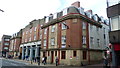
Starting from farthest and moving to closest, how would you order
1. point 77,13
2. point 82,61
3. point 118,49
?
point 77,13, point 82,61, point 118,49

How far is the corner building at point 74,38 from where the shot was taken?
2489 centimetres

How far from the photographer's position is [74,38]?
25281 millimetres

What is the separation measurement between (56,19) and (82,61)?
11.7 meters

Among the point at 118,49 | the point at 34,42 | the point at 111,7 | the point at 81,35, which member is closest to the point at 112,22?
the point at 111,7

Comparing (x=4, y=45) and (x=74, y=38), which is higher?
(x=74, y=38)

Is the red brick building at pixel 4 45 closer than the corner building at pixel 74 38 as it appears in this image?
No

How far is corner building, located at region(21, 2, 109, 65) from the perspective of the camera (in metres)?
24.9

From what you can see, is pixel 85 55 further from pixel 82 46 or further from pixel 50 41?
pixel 50 41

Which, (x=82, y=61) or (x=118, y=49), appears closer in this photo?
(x=118, y=49)

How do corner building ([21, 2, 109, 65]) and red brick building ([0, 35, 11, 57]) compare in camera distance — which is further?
red brick building ([0, 35, 11, 57])

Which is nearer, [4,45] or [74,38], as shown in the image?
[74,38]

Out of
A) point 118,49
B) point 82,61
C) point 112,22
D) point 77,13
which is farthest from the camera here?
point 77,13

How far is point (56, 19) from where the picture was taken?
30.0 m

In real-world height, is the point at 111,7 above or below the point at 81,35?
above
